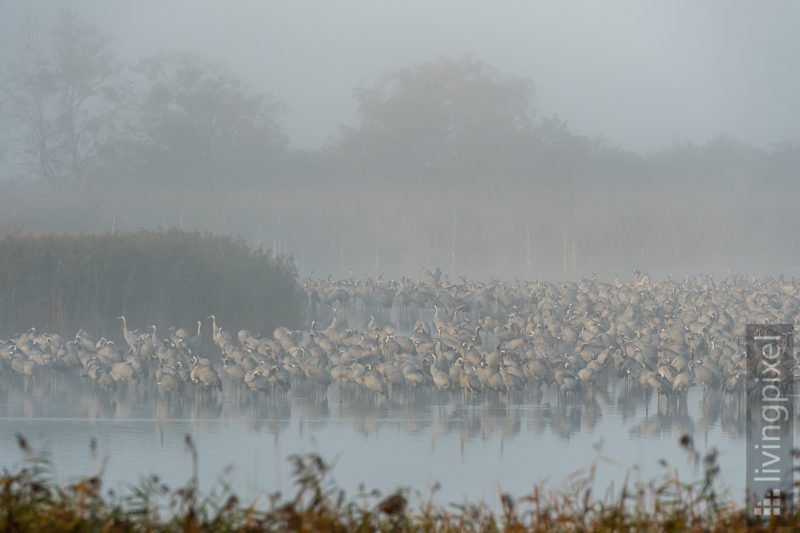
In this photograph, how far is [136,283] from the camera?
18.9 metres

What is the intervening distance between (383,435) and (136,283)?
9.20 meters

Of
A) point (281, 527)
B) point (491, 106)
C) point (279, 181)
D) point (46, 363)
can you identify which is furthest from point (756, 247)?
point (281, 527)

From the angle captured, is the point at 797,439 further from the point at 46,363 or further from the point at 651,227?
the point at 651,227

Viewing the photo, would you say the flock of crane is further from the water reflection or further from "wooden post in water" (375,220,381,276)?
"wooden post in water" (375,220,381,276)

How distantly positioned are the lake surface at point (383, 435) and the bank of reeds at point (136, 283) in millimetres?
3666

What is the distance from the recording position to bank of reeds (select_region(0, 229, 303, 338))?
18.2 m

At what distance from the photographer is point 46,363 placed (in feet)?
49.1

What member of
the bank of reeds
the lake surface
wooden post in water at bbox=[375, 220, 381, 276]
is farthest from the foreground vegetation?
wooden post in water at bbox=[375, 220, 381, 276]

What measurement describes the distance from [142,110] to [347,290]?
1076 inches

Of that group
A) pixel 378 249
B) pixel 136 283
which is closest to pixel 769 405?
pixel 136 283

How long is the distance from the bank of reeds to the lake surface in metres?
3.67

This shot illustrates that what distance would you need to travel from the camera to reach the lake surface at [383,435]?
8.69 metres

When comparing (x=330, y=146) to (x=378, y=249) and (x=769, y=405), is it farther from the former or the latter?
(x=769, y=405)

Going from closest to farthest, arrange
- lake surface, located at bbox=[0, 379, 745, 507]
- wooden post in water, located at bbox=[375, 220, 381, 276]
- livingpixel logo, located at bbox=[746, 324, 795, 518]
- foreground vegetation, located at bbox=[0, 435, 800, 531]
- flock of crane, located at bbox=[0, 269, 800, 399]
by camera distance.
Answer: foreground vegetation, located at bbox=[0, 435, 800, 531] → lake surface, located at bbox=[0, 379, 745, 507] → livingpixel logo, located at bbox=[746, 324, 795, 518] → flock of crane, located at bbox=[0, 269, 800, 399] → wooden post in water, located at bbox=[375, 220, 381, 276]
